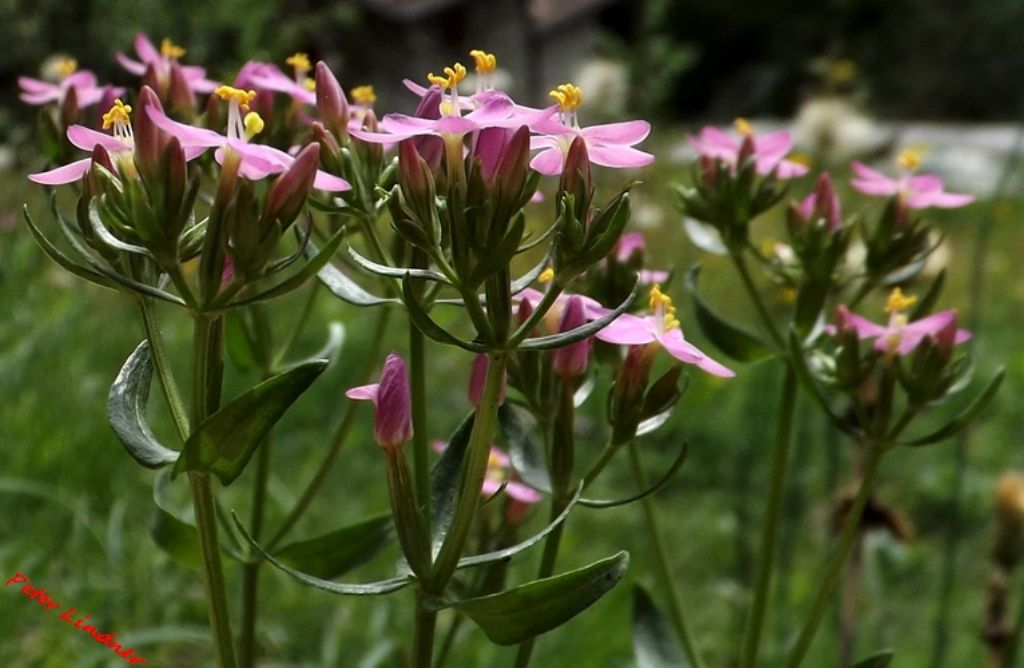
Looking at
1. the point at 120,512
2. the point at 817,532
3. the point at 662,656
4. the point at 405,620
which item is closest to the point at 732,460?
the point at 817,532

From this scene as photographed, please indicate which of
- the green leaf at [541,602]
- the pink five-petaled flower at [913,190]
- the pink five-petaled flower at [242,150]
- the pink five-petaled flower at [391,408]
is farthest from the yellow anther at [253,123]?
the pink five-petaled flower at [913,190]

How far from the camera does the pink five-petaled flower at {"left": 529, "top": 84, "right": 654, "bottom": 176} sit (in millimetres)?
607

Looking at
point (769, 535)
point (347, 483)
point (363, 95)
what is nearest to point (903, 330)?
point (769, 535)

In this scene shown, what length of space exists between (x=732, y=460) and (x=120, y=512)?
60.1 inches

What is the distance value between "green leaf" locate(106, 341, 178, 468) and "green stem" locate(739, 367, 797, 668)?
0.42 meters

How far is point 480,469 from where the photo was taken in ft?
1.91

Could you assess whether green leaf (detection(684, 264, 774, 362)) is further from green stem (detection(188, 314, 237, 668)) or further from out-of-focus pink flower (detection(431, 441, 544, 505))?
green stem (detection(188, 314, 237, 668))

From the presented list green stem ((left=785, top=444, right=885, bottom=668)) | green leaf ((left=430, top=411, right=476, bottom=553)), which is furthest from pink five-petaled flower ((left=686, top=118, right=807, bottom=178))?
green leaf ((left=430, top=411, right=476, bottom=553))

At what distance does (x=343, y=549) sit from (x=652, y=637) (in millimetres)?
249

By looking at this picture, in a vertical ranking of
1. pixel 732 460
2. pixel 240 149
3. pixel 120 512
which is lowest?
pixel 732 460

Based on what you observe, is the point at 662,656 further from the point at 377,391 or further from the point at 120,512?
the point at 120,512

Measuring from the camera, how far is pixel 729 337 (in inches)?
38.4

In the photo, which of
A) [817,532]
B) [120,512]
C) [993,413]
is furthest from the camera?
[993,413]

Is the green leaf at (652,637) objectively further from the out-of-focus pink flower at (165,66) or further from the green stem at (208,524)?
the out-of-focus pink flower at (165,66)
